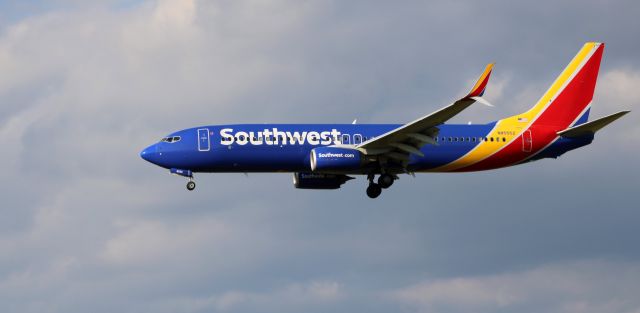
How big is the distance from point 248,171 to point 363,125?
750cm

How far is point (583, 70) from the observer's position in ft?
285

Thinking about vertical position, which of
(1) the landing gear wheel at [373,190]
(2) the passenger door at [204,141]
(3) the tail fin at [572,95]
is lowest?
(1) the landing gear wheel at [373,190]

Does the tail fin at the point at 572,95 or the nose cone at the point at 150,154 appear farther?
the tail fin at the point at 572,95

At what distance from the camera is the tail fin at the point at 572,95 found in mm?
84438

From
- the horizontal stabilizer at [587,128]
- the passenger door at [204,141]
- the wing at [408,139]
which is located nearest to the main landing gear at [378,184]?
the wing at [408,139]

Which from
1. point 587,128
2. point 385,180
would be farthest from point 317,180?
point 587,128

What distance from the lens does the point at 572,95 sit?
282 feet

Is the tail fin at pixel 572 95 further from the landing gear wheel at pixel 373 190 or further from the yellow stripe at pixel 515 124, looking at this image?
the landing gear wheel at pixel 373 190

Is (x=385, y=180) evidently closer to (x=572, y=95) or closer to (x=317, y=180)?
(x=317, y=180)

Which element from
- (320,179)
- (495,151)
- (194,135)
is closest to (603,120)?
(495,151)

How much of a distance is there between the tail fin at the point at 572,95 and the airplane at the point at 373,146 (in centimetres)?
9

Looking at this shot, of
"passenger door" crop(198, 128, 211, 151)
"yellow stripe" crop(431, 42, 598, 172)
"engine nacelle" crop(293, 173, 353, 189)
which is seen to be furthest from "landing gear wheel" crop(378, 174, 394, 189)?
"passenger door" crop(198, 128, 211, 151)

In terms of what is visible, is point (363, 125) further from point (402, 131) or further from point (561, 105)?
point (561, 105)

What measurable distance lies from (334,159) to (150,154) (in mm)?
10789
